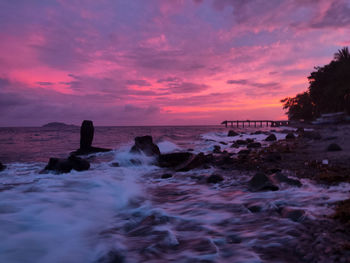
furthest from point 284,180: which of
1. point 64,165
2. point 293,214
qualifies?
point 64,165

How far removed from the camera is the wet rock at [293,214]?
3.48m

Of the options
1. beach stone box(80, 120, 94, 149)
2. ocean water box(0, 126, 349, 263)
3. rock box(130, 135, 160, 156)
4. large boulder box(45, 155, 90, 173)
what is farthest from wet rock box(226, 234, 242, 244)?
beach stone box(80, 120, 94, 149)

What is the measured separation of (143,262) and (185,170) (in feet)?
21.1

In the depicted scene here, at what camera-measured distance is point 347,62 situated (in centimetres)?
5128

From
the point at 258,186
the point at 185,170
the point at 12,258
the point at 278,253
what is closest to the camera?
the point at 278,253

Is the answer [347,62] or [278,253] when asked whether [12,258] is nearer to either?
[278,253]

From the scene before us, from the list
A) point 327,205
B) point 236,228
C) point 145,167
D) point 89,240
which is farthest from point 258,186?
point 145,167

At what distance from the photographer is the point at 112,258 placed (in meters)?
3.03

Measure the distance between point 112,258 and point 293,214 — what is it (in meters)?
2.90

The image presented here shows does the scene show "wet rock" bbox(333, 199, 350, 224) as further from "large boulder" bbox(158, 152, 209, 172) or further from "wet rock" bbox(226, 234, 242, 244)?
"large boulder" bbox(158, 152, 209, 172)

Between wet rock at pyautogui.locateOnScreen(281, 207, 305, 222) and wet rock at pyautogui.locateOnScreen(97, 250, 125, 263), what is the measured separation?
8.84 feet

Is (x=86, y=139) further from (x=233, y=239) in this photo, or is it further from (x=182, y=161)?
(x=233, y=239)

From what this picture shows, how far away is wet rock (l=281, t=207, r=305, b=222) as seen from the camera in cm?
348

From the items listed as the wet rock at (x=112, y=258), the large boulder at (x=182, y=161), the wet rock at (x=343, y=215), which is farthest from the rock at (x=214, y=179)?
the wet rock at (x=112, y=258)
